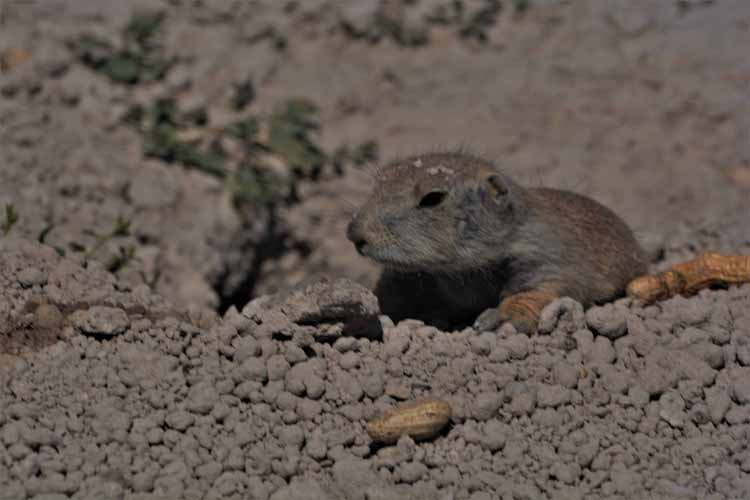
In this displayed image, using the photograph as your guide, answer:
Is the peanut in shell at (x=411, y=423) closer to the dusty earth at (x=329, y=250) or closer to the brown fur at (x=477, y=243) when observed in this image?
the dusty earth at (x=329, y=250)

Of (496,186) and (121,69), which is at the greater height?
(496,186)

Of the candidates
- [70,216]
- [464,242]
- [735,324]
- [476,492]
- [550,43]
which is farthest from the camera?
[550,43]

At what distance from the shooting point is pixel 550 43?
10.1 metres

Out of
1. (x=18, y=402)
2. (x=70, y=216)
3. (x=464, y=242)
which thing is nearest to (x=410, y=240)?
(x=464, y=242)

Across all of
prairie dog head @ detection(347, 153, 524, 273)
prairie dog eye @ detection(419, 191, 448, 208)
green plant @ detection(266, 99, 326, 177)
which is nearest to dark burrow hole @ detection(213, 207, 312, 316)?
green plant @ detection(266, 99, 326, 177)

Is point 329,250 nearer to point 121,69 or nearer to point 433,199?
point 121,69

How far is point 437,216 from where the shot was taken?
224 inches

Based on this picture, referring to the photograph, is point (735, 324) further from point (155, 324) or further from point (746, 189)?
point (746, 189)

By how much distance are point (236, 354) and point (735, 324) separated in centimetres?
213

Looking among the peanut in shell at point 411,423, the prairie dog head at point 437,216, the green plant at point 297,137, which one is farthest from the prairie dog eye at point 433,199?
the green plant at point 297,137

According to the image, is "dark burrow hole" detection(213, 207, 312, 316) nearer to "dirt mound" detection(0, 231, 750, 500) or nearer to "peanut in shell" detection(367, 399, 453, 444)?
"dirt mound" detection(0, 231, 750, 500)

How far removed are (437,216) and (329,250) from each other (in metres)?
3.05

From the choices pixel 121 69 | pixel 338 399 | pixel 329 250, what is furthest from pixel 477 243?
pixel 121 69

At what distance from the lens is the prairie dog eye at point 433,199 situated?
224 inches
